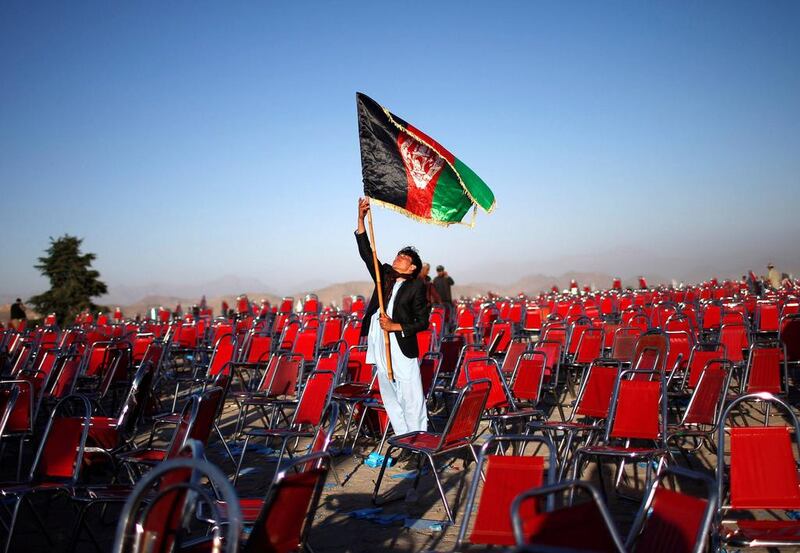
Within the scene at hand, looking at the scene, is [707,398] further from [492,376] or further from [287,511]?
[287,511]

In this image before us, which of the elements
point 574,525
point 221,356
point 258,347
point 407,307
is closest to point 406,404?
point 407,307

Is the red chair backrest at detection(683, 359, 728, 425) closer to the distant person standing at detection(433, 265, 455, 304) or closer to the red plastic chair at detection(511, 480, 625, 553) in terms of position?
the red plastic chair at detection(511, 480, 625, 553)

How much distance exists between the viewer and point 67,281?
37188mm

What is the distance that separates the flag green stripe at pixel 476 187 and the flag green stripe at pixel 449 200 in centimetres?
8

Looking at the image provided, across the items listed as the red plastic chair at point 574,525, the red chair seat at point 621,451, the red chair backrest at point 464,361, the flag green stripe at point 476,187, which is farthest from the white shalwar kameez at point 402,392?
the red plastic chair at point 574,525

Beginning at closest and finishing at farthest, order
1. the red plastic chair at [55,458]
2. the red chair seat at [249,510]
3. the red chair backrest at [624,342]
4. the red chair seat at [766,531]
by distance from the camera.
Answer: the red chair seat at [766,531] → the red chair seat at [249,510] → the red plastic chair at [55,458] → the red chair backrest at [624,342]

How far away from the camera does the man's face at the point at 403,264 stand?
6.81 meters

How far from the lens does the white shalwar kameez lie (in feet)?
21.8

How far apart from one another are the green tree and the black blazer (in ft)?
106

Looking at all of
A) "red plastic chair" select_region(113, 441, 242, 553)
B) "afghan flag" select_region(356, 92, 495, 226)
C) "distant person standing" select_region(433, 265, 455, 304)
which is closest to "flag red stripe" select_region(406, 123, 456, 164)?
"afghan flag" select_region(356, 92, 495, 226)

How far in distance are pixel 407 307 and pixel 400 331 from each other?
26 centimetres

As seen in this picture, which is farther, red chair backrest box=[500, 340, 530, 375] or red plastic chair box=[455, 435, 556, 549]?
red chair backrest box=[500, 340, 530, 375]

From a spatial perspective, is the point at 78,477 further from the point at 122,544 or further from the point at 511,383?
the point at 511,383

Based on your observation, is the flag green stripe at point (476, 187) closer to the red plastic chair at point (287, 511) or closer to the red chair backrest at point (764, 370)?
the red chair backrest at point (764, 370)
